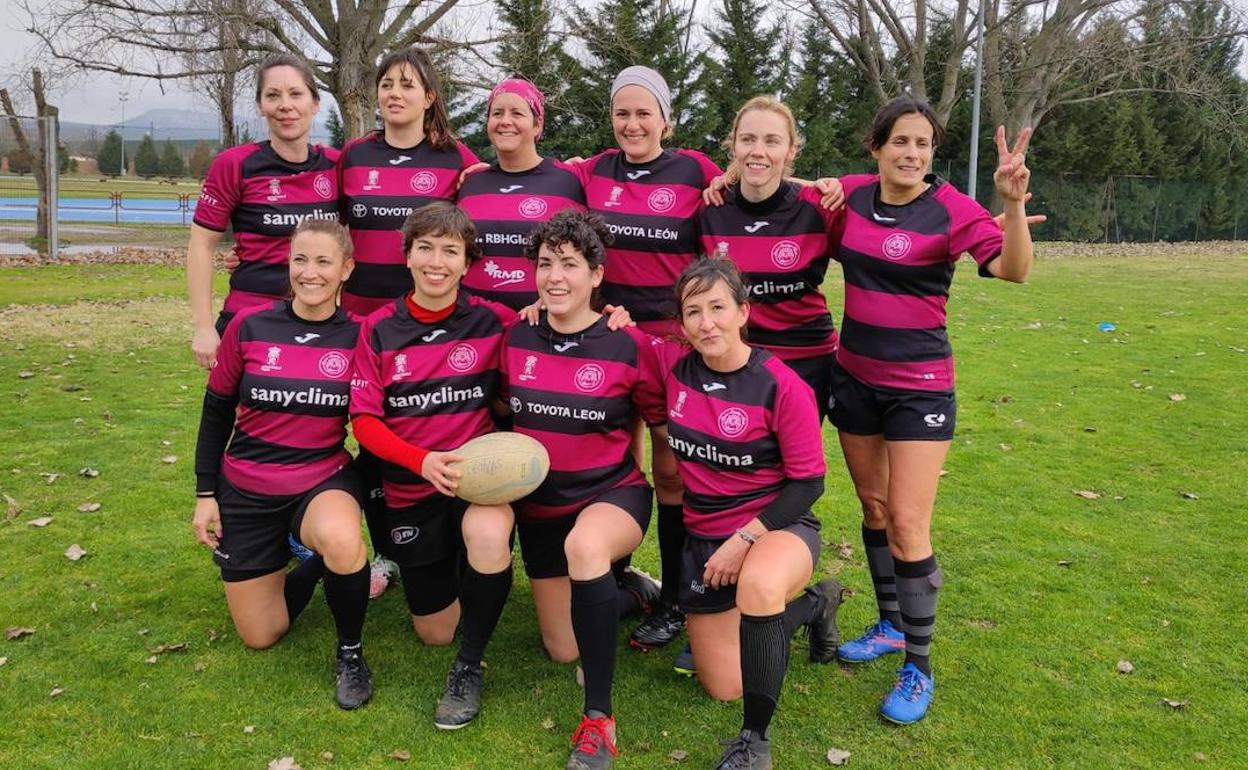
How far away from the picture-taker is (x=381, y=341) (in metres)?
3.73

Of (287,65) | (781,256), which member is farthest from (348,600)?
(287,65)

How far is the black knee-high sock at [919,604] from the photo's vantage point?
361cm

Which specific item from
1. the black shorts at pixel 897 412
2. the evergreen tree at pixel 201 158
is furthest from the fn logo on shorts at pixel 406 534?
the evergreen tree at pixel 201 158

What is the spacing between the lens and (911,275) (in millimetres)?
3547

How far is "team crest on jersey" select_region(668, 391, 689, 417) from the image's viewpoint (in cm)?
354

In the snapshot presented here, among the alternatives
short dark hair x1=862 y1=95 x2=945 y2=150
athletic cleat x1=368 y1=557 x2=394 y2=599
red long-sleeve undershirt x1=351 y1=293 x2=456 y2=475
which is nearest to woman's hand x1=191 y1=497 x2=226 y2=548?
red long-sleeve undershirt x1=351 y1=293 x2=456 y2=475

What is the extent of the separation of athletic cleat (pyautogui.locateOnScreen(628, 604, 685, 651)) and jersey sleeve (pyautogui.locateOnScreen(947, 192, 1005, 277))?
6.39 ft

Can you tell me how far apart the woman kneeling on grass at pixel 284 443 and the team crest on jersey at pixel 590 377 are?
984mm

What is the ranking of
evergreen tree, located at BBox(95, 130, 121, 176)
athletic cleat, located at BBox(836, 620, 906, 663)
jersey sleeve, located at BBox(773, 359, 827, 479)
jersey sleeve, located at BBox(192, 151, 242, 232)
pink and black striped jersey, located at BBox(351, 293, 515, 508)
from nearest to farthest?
1. jersey sleeve, located at BBox(773, 359, 827, 479)
2. pink and black striped jersey, located at BBox(351, 293, 515, 508)
3. athletic cleat, located at BBox(836, 620, 906, 663)
4. jersey sleeve, located at BBox(192, 151, 242, 232)
5. evergreen tree, located at BBox(95, 130, 121, 176)

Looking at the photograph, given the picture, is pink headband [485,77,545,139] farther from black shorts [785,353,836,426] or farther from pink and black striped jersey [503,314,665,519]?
black shorts [785,353,836,426]

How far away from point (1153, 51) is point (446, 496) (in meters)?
33.0

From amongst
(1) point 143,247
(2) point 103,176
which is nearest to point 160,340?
(1) point 143,247

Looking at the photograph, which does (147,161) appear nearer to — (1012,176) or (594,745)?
(594,745)

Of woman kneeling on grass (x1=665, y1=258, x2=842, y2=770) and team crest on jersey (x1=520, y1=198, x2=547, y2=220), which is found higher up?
team crest on jersey (x1=520, y1=198, x2=547, y2=220)
